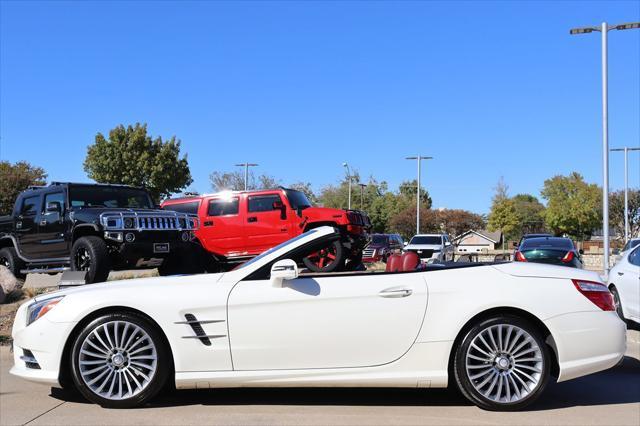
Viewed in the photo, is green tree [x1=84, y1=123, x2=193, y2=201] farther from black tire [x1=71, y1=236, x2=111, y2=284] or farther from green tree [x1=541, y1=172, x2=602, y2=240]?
green tree [x1=541, y1=172, x2=602, y2=240]

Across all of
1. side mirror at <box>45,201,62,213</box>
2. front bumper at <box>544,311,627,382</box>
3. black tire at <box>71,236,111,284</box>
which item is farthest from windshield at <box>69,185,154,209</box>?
front bumper at <box>544,311,627,382</box>

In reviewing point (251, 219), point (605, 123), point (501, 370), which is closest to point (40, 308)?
point (501, 370)

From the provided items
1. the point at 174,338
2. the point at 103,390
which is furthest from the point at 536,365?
the point at 103,390

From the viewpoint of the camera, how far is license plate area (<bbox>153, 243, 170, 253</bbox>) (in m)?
9.55

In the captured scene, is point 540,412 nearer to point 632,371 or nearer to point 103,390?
point 632,371

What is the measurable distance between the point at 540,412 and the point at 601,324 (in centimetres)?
84

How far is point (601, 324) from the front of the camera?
14.7ft

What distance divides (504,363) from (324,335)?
1.40 m

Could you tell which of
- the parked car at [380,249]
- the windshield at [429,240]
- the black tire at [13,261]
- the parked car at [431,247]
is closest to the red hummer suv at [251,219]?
the black tire at [13,261]

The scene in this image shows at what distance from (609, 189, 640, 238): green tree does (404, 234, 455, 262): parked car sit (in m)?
39.5

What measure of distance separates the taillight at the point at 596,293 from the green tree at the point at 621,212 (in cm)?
5951

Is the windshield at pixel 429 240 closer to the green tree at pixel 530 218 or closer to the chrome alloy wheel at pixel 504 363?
the chrome alloy wheel at pixel 504 363

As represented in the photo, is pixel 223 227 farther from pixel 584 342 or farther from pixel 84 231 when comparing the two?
pixel 584 342

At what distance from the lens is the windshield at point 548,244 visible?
15.9m
